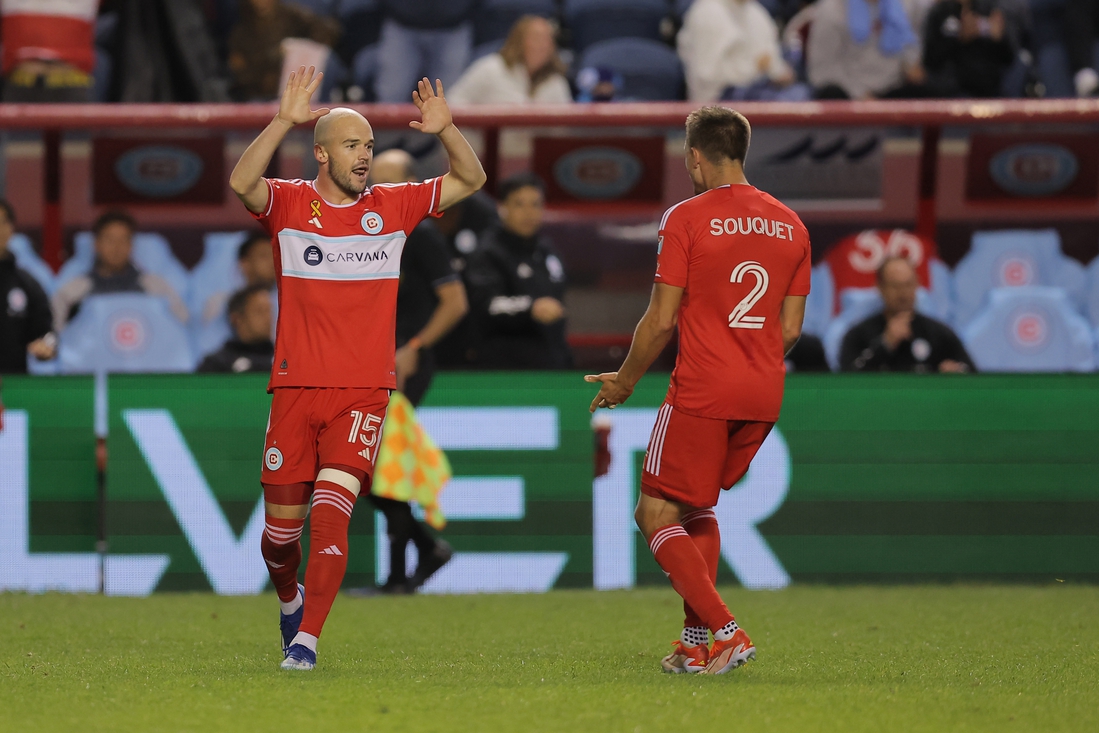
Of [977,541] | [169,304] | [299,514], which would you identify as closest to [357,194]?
[299,514]

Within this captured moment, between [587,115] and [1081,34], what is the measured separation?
495 centimetres

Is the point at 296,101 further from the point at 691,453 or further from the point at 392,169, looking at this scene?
the point at 392,169

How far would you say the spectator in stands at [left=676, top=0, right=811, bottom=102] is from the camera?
11991 mm

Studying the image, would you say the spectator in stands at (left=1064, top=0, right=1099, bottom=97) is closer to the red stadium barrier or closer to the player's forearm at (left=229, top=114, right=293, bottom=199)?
the red stadium barrier

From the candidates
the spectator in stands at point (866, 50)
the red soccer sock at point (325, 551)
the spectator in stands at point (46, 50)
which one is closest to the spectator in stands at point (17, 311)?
the spectator in stands at point (46, 50)

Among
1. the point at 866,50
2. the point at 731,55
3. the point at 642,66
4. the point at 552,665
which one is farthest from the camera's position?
the point at 642,66

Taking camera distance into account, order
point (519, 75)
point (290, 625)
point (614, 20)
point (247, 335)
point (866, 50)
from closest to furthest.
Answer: point (290, 625) < point (247, 335) < point (519, 75) < point (866, 50) < point (614, 20)

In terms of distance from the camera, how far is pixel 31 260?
10992 millimetres

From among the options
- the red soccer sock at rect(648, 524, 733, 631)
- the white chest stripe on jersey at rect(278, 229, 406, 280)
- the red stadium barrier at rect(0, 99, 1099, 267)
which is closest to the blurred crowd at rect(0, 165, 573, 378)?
the red stadium barrier at rect(0, 99, 1099, 267)

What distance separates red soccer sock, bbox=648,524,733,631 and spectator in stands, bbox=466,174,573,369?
13.4ft

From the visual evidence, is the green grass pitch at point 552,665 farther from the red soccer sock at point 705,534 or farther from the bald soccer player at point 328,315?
the bald soccer player at point 328,315

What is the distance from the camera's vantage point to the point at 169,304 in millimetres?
10648

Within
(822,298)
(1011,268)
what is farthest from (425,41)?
(1011,268)

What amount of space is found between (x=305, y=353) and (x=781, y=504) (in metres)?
4.01
